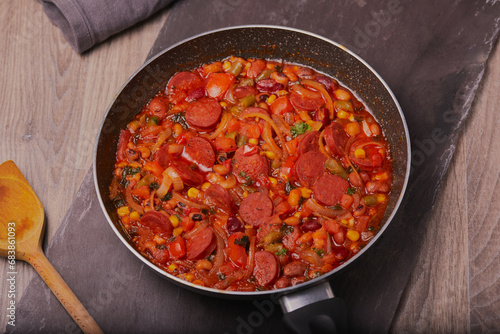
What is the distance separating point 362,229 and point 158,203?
4.47 feet

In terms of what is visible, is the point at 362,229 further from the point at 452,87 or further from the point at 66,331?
the point at 66,331

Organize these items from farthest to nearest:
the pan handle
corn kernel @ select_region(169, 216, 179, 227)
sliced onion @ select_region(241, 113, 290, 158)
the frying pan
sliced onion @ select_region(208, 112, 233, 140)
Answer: sliced onion @ select_region(208, 112, 233, 140), sliced onion @ select_region(241, 113, 290, 158), the frying pan, corn kernel @ select_region(169, 216, 179, 227), the pan handle

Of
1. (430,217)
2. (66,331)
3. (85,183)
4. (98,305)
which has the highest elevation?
(430,217)

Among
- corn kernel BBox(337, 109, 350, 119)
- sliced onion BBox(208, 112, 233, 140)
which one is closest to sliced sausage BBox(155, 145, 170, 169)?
A: sliced onion BBox(208, 112, 233, 140)

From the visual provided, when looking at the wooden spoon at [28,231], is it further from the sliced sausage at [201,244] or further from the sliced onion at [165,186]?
the sliced onion at [165,186]

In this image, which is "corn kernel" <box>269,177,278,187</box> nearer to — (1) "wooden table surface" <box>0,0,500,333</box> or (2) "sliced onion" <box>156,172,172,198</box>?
(2) "sliced onion" <box>156,172,172,198</box>

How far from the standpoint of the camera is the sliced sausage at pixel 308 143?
135 inches

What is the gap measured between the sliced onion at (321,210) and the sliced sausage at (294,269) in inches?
15.0

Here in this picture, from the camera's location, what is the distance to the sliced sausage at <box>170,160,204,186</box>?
3.33m

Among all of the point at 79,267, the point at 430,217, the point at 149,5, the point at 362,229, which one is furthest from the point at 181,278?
the point at 149,5

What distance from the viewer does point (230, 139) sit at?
11.6 ft

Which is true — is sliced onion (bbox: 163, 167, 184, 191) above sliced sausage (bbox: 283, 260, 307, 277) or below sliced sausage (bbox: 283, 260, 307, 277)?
below

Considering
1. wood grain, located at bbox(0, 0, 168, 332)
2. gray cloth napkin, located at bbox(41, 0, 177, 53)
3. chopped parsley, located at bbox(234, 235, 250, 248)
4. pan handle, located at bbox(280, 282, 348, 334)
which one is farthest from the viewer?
gray cloth napkin, located at bbox(41, 0, 177, 53)

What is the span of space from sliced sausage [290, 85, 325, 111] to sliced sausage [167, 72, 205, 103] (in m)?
0.74
